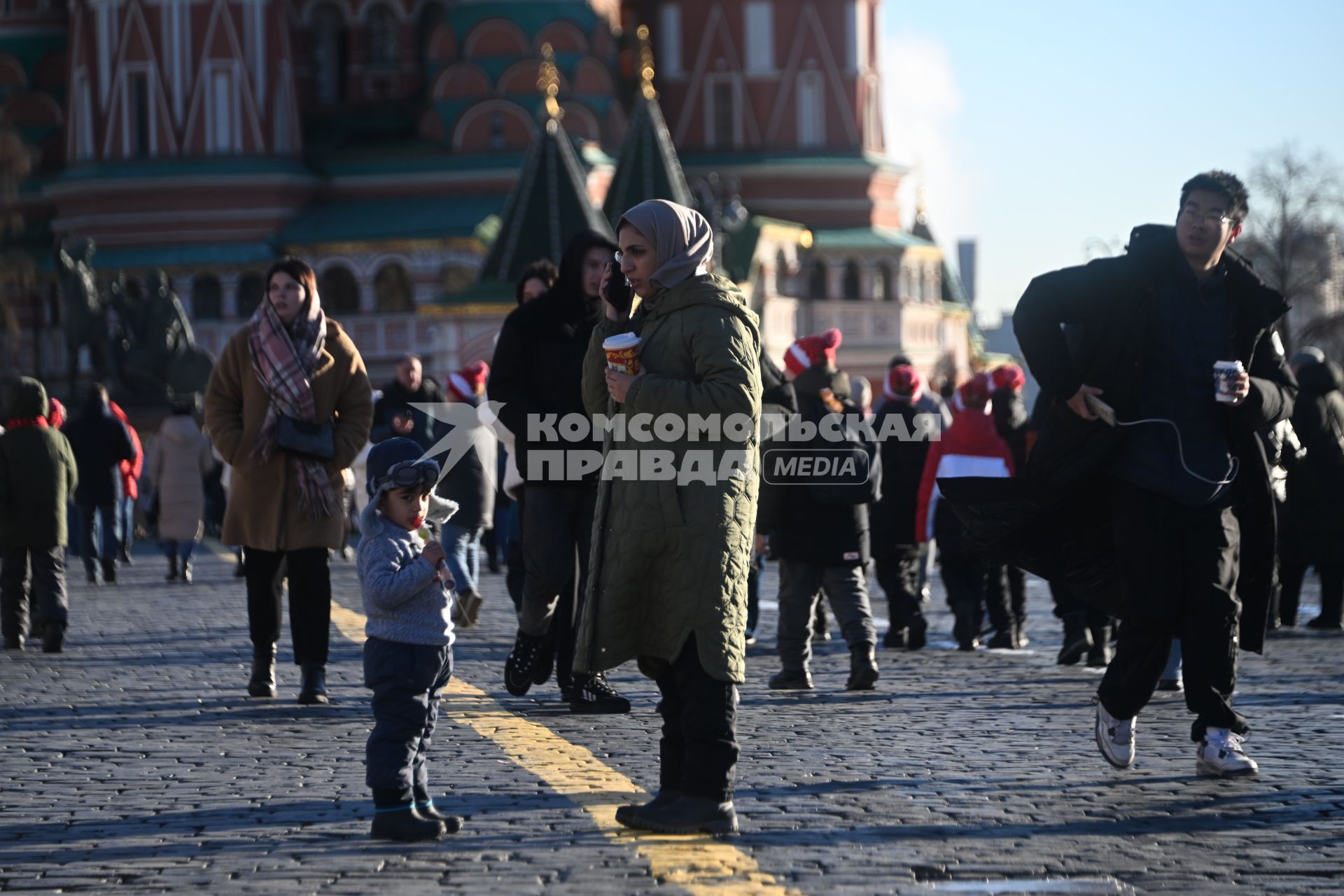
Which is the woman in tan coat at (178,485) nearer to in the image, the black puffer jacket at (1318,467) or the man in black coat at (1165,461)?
the black puffer jacket at (1318,467)

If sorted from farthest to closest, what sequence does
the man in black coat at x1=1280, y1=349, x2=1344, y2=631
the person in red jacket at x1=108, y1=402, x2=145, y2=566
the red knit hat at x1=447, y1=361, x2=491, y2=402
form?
the person in red jacket at x1=108, y1=402, x2=145, y2=566 < the red knit hat at x1=447, y1=361, x2=491, y2=402 < the man in black coat at x1=1280, y1=349, x2=1344, y2=631

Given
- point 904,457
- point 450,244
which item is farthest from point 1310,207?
point 904,457

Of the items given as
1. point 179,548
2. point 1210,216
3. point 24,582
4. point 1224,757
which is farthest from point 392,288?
point 1224,757

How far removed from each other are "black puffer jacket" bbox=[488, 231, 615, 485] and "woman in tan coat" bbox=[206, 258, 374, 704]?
2.51 ft

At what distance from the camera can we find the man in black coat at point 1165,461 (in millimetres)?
7664

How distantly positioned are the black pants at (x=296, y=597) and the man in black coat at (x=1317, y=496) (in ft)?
23.2

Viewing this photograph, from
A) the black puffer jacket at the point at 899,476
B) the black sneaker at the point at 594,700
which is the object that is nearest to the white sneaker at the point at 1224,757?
the black sneaker at the point at 594,700

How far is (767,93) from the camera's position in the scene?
205ft

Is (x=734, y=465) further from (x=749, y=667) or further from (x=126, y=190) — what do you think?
(x=126, y=190)

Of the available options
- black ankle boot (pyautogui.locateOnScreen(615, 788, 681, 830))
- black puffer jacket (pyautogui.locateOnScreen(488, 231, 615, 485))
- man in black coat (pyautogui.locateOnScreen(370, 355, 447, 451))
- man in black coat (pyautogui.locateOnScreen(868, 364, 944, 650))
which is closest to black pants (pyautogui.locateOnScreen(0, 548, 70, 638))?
man in black coat (pyautogui.locateOnScreen(370, 355, 447, 451))

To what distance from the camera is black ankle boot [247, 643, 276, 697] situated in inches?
403

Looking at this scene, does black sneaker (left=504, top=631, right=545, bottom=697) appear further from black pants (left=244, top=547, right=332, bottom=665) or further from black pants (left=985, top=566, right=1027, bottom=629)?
black pants (left=985, top=566, right=1027, bottom=629)

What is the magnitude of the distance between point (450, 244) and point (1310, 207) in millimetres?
23724

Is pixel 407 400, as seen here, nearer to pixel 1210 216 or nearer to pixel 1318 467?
pixel 1318 467
